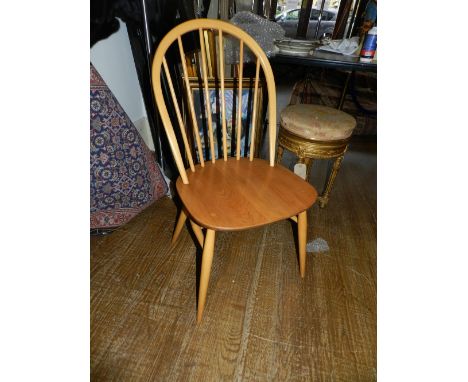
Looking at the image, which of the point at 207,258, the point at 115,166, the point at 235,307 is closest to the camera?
the point at 207,258

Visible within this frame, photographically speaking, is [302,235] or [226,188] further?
[302,235]

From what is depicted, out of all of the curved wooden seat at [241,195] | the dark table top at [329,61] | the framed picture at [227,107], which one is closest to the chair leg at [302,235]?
the curved wooden seat at [241,195]

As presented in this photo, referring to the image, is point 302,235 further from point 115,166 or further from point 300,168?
point 115,166

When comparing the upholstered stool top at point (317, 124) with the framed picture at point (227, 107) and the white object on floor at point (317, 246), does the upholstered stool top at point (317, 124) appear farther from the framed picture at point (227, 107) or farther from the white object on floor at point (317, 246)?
the white object on floor at point (317, 246)

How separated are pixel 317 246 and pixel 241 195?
0.62 meters

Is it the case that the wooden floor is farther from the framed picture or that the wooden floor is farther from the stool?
the framed picture

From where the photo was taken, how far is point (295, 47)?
1415mm

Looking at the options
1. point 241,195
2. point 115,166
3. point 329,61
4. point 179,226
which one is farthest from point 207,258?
point 329,61

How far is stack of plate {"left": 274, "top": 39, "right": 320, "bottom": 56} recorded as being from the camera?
4.66ft

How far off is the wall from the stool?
947 millimetres

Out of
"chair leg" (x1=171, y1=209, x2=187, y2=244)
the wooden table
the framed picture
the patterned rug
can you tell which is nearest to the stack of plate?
the wooden table

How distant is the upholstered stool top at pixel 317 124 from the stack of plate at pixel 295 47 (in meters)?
0.38
